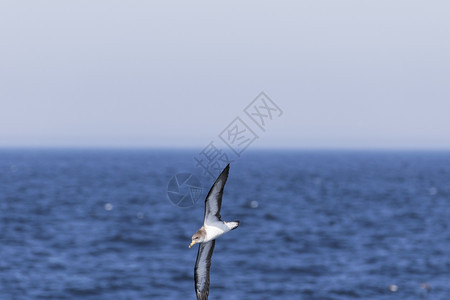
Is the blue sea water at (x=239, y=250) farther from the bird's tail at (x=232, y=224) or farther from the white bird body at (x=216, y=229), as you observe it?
the bird's tail at (x=232, y=224)

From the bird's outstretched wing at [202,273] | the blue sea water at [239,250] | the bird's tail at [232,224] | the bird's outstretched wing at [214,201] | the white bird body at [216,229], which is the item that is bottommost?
the blue sea water at [239,250]

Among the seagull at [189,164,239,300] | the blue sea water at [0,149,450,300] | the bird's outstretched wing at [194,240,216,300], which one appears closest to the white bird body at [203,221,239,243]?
the seagull at [189,164,239,300]

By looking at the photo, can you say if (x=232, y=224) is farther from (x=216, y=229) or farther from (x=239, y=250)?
(x=239, y=250)

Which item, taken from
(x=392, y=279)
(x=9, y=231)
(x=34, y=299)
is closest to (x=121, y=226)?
(x=9, y=231)

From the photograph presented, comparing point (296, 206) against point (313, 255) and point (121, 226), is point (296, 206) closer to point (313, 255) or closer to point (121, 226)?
point (121, 226)

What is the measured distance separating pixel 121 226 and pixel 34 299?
3638cm

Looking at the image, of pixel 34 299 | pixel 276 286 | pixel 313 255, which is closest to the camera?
pixel 34 299

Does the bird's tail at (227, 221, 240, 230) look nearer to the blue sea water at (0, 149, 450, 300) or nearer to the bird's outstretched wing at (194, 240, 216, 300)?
the bird's outstretched wing at (194, 240, 216, 300)

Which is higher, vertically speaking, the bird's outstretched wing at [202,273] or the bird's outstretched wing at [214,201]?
the bird's outstretched wing at [214,201]

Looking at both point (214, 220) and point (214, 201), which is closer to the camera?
point (214, 201)

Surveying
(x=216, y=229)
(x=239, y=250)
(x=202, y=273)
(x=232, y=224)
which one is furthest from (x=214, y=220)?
(x=239, y=250)

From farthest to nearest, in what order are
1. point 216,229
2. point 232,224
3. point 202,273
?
point 202,273
point 216,229
point 232,224

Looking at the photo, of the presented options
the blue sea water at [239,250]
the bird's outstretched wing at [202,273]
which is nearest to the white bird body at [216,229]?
the bird's outstretched wing at [202,273]

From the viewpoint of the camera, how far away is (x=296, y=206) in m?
101
